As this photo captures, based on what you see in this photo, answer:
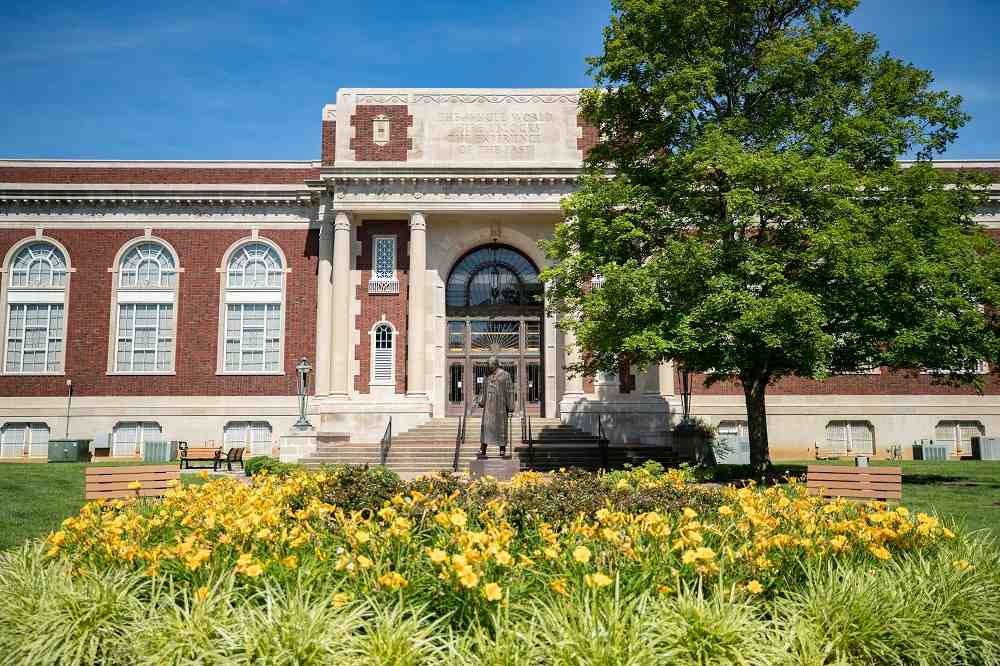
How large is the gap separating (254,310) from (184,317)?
2.73m

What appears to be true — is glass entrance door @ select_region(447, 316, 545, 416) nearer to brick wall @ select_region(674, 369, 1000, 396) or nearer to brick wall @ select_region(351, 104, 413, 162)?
brick wall @ select_region(674, 369, 1000, 396)

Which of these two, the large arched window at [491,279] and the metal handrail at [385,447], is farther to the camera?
the large arched window at [491,279]

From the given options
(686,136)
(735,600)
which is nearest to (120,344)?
(686,136)

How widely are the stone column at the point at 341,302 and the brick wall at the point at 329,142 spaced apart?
2804 mm

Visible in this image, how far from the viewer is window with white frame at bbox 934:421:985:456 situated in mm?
29081

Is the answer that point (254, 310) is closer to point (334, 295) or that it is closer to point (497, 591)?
point (334, 295)

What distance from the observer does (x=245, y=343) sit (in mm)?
29562

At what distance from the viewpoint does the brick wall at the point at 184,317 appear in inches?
1147

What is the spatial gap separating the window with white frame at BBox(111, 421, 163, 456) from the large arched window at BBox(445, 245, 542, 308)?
1251 centimetres

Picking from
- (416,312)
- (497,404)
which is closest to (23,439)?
(416,312)

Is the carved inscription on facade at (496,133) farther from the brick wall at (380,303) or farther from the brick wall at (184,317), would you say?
Answer: the brick wall at (184,317)

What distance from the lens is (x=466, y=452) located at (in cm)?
2302

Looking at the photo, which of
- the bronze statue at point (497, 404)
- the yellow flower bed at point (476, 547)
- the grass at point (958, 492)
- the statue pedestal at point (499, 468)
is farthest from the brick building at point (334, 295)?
the yellow flower bed at point (476, 547)

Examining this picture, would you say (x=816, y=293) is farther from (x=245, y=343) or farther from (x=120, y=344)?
(x=120, y=344)
